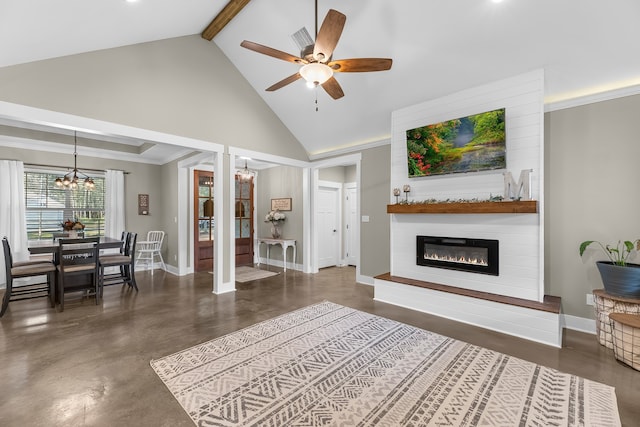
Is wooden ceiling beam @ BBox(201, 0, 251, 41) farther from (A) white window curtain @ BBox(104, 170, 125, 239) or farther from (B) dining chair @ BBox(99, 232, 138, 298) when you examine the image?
(A) white window curtain @ BBox(104, 170, 125, 239)

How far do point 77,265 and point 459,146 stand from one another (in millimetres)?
5521

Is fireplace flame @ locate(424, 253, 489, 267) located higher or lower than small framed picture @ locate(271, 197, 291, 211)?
lower

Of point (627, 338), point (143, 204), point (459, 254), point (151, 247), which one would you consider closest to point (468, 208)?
point (459, 254)

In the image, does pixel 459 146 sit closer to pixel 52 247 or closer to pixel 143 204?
pixel 52 247

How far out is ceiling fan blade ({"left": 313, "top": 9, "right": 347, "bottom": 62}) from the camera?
6.92 ft

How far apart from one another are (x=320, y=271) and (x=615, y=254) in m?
4.72

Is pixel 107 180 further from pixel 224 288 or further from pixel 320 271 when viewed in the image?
pixel 320 271

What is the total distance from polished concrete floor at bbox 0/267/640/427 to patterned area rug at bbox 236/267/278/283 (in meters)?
0.65

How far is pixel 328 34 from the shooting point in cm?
224

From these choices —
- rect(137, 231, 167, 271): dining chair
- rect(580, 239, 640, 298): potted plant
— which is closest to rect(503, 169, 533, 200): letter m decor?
rect(580, 239, 640, 298): potted plant

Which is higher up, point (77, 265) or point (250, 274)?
point (77, 265)

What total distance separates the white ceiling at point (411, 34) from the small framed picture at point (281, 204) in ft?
9.96

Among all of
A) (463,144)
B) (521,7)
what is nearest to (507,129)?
(463,144)

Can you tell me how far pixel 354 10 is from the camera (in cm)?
320
